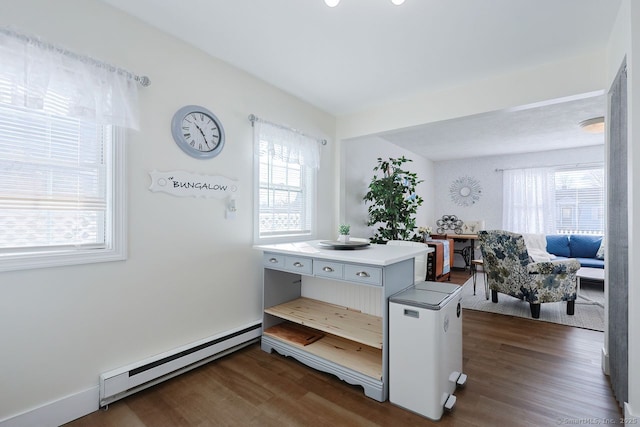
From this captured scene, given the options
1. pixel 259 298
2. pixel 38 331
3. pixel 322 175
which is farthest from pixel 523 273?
pixel 38 331

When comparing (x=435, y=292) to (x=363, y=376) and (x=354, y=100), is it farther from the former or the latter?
(x=354, y=100)

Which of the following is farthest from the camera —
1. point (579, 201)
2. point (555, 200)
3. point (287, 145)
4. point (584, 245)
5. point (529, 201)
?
point (529, 201)

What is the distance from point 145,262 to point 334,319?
1412 millimetres

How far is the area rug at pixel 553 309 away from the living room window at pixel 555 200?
1.66m

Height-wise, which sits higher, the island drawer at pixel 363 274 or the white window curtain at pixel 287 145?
the white window curtain at pixel 287 145

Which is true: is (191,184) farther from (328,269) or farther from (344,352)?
(344,352)

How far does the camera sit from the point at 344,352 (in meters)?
2.16

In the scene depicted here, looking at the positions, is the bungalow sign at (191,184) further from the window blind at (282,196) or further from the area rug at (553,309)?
the area rug at (553,309)

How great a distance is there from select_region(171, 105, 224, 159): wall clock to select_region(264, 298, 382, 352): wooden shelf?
1.43 meters

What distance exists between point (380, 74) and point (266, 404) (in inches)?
106

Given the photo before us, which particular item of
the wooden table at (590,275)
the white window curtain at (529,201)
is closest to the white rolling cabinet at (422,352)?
the wooden table at (590,275)

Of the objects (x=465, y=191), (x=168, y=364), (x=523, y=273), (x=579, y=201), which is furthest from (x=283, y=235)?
(x=579, y=201)

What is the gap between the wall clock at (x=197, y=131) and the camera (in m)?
2.15

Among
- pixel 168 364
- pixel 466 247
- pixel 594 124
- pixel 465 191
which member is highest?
pixel 594 124
